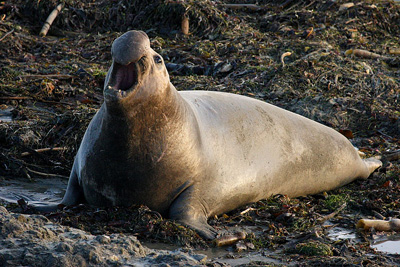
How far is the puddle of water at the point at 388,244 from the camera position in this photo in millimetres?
4574

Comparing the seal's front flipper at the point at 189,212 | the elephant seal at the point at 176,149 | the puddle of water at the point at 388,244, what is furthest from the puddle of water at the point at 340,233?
the seal's front flipper at the point at 189,212

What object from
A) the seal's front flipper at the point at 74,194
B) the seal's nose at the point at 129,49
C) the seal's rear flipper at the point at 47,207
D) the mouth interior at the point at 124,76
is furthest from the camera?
the seal's front flipper at the point at 74,194

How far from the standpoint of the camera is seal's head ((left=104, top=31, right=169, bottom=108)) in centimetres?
412

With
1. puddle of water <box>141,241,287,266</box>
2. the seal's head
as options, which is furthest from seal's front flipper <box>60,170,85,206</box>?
the seal's head

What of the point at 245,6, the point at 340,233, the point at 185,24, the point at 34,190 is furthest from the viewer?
the point at 245,6

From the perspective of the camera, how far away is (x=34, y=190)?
545cm

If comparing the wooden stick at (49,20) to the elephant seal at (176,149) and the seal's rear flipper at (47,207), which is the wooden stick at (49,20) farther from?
the seal's rear flipper at (47,207)

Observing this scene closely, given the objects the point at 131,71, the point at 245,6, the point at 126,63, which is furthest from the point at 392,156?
the point at 245,6

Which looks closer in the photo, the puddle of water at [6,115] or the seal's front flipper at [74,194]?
the seal's front flipper at [74,194]

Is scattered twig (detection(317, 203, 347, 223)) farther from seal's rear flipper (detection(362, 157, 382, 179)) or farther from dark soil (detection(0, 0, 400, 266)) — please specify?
seal's rear flipper (detection(362, 157, 382, 179))

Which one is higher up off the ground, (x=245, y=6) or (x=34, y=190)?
(x=245, y=6)

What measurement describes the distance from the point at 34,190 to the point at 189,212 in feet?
5.07

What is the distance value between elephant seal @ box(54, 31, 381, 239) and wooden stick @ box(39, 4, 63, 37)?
6358 millimetres

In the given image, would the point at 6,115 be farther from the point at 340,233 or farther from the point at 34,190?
the point at 340,233
